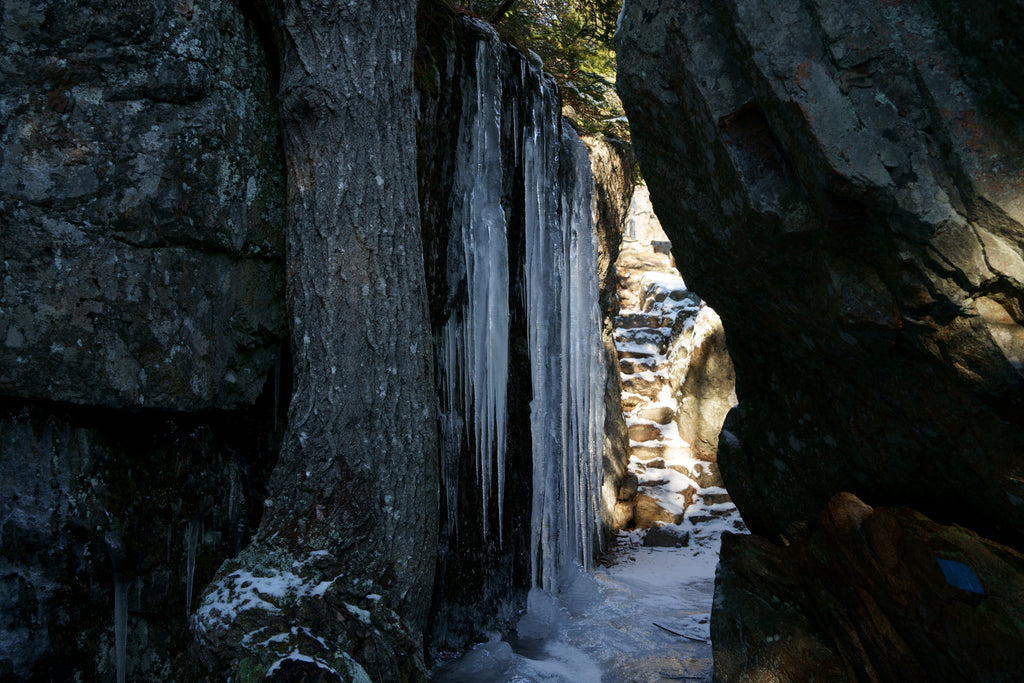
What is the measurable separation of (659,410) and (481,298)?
16.0 feet

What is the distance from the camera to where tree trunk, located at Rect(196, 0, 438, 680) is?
8.76 ft

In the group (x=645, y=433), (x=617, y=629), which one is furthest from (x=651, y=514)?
(x=617, y=629)

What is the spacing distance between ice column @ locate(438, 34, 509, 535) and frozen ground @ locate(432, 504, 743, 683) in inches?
32.5

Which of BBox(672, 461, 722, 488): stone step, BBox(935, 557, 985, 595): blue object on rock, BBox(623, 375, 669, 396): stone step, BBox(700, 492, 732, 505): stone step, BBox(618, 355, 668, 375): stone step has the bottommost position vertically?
BBox(700, 492, 732, 505): stone step

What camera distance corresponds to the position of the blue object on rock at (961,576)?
6.97 feet

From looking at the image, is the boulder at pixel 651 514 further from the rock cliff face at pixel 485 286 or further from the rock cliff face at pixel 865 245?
the rock cliff face at pixel 865 245

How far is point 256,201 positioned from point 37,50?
1069 millimetres

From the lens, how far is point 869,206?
2.08 m

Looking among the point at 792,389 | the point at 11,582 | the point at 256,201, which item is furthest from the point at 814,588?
the point at 11,582

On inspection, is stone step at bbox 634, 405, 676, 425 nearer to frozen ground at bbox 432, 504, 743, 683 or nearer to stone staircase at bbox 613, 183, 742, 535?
stone staircase at bbox 613, 183, 742, 535

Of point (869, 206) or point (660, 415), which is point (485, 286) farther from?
point (660, 415)

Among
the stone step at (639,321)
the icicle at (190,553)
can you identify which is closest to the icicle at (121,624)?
the icicle at (190,553)

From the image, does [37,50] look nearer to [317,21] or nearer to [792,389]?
[317,21]

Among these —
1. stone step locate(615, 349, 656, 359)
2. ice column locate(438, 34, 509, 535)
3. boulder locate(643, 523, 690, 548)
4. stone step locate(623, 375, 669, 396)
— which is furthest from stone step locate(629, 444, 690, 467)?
ice column locate(438, 34, 509, 535)
